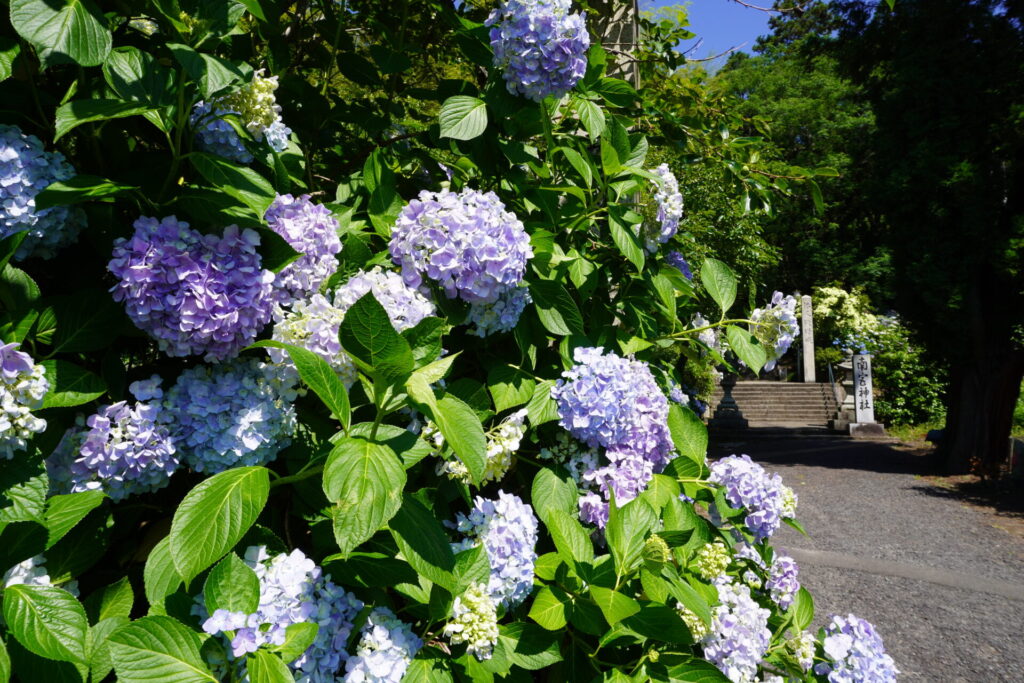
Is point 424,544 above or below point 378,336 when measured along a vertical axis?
below

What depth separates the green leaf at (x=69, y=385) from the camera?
91cm

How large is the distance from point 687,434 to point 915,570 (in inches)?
249

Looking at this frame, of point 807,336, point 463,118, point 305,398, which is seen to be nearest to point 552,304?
point 463,118

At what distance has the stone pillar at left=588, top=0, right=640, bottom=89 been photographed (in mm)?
2594

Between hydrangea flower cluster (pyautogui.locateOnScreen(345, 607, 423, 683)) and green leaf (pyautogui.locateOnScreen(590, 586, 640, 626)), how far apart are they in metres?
0.33

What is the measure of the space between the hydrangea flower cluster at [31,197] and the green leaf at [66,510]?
365 millimetres

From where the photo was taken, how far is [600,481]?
4.88 ft

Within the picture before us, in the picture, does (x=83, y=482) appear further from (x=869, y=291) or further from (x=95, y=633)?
(x=869, y=291)

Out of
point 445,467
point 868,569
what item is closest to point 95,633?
point 445,467

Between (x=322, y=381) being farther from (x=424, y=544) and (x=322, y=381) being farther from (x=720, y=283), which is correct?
(x=720, y=283)

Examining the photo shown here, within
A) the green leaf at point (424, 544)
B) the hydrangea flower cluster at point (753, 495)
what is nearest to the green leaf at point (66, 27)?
the green leaf at point (424, 544)

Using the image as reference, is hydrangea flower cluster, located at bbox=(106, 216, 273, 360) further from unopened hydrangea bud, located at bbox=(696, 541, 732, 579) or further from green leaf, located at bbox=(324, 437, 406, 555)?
unopened hydrangea bud, located at bbox=(696, 541, 732, 579)

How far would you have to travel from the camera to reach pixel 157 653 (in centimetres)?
77

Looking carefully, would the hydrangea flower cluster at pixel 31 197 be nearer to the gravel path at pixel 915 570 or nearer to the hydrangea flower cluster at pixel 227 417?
the hydrangea flower cluster at pixel 227 417
